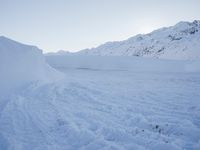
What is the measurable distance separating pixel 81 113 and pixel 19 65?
230 inches

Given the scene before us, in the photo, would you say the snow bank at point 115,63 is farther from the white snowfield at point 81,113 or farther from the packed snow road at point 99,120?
the packed snow road at point 99,120

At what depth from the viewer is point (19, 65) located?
13977 millimetres

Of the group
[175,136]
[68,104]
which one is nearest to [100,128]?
[175,136]

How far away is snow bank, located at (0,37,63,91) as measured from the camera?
13.0 meters

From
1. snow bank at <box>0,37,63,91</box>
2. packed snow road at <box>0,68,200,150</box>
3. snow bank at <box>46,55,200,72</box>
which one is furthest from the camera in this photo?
snow bank at <box>46,55,200,72</box>

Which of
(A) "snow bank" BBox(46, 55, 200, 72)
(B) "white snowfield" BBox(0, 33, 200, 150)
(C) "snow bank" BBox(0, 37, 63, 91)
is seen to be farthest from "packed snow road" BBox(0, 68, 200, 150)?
(A) "snow bank" BBox(46, 55, 200, 72)

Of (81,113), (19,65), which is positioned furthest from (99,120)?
(19,65)

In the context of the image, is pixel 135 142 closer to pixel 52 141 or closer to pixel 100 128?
pixel 100 128

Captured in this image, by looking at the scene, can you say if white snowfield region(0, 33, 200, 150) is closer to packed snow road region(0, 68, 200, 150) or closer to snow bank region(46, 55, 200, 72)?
packed snow road region(0, 68, 200, 150)

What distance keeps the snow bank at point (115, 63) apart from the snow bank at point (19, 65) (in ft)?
40.4

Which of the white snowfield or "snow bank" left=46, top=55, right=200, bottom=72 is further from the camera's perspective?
"snow bank" left=46, top=55, right=200, bottom=72

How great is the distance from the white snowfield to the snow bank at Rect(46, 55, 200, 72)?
12480 mm

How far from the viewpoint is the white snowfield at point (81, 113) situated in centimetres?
691

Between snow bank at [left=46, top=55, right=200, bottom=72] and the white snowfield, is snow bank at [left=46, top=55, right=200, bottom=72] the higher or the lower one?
the higher one
